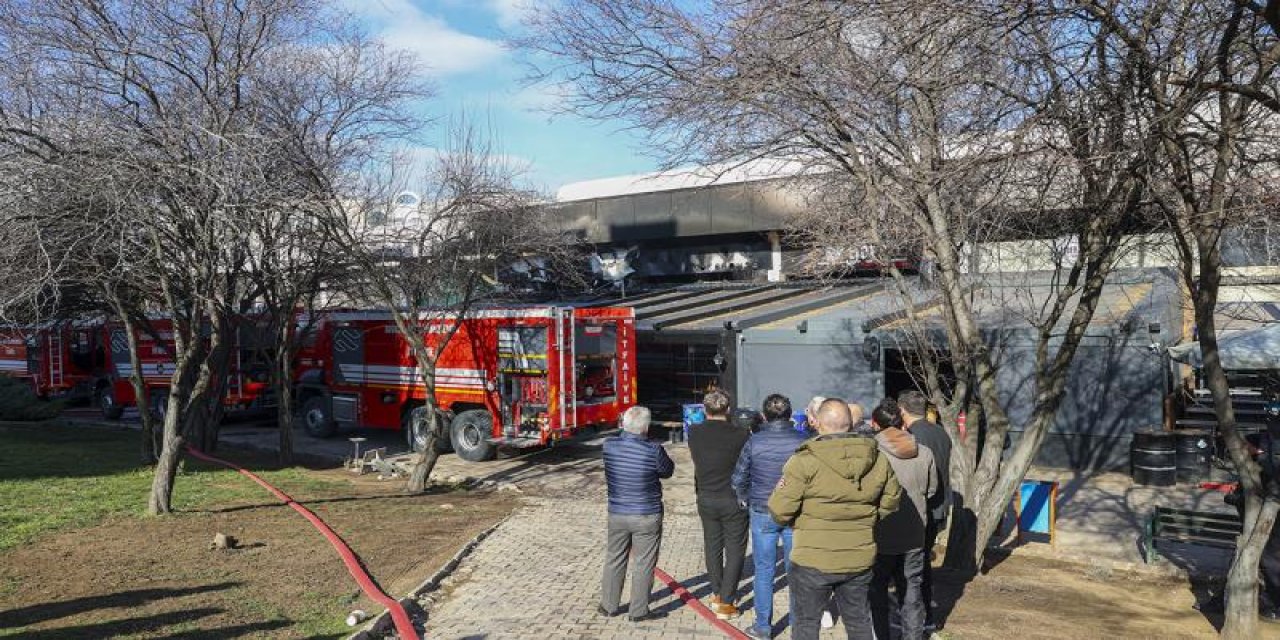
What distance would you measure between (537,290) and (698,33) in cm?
1475

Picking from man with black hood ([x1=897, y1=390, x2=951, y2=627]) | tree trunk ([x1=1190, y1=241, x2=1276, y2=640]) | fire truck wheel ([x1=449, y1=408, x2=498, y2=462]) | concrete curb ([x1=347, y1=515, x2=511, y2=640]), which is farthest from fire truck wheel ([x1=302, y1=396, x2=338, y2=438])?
tree trunk ([x1=1190, y1=241, x2=1276, y2=640])

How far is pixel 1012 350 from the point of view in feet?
49.9

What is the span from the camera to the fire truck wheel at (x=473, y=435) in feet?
53.3

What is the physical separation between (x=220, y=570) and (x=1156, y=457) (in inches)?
473

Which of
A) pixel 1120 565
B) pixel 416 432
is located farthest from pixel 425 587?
pixel 416 432

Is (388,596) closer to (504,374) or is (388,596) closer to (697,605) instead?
(697,605)

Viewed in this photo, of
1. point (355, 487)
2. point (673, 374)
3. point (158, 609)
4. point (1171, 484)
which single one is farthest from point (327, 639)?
point (673, 374)

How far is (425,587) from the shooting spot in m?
7.54

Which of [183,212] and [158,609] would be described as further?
[183,212]

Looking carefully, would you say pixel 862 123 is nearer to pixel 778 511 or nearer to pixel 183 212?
pixel 778 511

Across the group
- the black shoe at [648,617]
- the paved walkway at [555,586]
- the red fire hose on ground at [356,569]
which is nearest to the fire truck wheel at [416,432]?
the red fire hose on ground at [356,569]

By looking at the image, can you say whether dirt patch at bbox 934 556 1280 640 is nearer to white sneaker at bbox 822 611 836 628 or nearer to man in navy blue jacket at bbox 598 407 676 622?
white sneaker at bbox 822 611 836 628

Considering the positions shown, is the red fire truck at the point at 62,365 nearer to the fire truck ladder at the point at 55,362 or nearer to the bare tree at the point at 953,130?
the fire truck ladder at the point at 55,362

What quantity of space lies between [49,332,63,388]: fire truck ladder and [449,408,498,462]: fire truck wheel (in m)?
15.9
